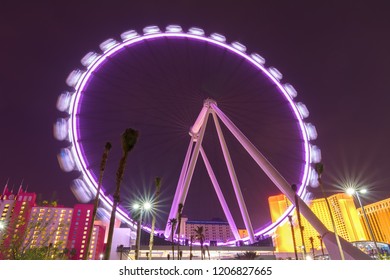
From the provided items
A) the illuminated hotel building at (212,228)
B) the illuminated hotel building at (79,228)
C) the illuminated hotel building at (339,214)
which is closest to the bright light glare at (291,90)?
the illuminated hotel building at (339,214)

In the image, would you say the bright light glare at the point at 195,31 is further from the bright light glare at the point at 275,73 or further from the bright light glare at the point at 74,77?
the bright light glare at the point at 74,77

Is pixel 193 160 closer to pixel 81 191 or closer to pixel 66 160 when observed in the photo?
pixel 81 191

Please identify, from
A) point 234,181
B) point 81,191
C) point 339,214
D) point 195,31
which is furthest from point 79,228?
point 339,214

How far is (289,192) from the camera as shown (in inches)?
941

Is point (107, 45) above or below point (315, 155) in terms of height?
above

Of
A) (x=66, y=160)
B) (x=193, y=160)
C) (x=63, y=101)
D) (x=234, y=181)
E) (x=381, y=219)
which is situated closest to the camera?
(x=66, y=160)

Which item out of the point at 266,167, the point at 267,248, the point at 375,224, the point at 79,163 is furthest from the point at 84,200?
the point at 375,224

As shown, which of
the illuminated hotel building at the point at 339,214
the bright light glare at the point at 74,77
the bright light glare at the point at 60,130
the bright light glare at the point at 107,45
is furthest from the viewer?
the illuminated hotel building at the point at 339,214

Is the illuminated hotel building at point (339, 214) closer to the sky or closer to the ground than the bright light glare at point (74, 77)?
closer to the sky

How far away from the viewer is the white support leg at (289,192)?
18.5m

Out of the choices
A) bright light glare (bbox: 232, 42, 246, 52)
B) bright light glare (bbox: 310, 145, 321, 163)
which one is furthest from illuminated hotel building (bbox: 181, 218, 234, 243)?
bright light glare (bbox: 232, 42, 246, 52)

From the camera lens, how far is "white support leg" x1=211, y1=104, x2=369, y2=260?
1847 cm

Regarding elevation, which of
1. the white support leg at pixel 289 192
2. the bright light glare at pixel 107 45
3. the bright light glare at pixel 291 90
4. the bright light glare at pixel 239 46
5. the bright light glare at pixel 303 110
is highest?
the bright light glare at pixel 239 46
